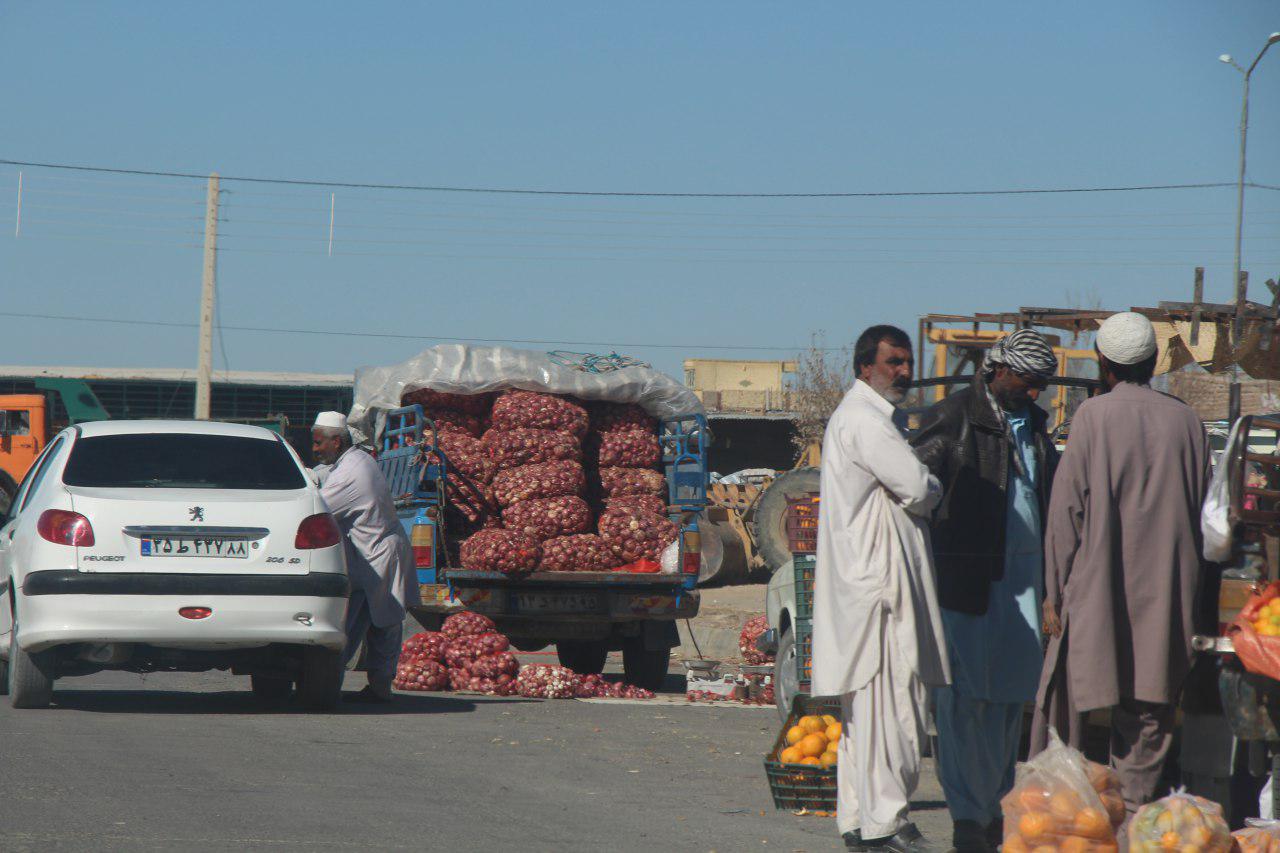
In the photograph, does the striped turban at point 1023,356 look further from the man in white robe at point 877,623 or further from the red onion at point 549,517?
the red onion at point 549,517

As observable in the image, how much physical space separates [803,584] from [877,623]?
313cm

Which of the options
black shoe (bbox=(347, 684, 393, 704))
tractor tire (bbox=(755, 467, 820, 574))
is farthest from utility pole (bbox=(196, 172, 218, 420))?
black shoe (bbox=(347, 684, 393, 704))

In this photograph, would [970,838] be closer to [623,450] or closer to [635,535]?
[635,535]


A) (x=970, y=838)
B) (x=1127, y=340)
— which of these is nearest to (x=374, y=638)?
(x=970, y=838)

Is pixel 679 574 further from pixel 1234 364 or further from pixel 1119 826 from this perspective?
pixel 1119 826

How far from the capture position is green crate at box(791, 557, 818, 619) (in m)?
9.00

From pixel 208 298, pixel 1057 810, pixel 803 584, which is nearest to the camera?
pixel 1057 810

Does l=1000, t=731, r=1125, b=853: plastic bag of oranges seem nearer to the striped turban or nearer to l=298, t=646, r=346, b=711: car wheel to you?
the striped turban

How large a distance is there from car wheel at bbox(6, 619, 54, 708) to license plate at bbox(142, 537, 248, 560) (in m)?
0.98

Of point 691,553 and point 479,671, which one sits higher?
point 691,553

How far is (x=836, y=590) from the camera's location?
238 inches

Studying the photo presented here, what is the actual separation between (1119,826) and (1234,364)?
11.9 m

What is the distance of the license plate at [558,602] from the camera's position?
12.9 metres

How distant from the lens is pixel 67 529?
9211 millimetres
